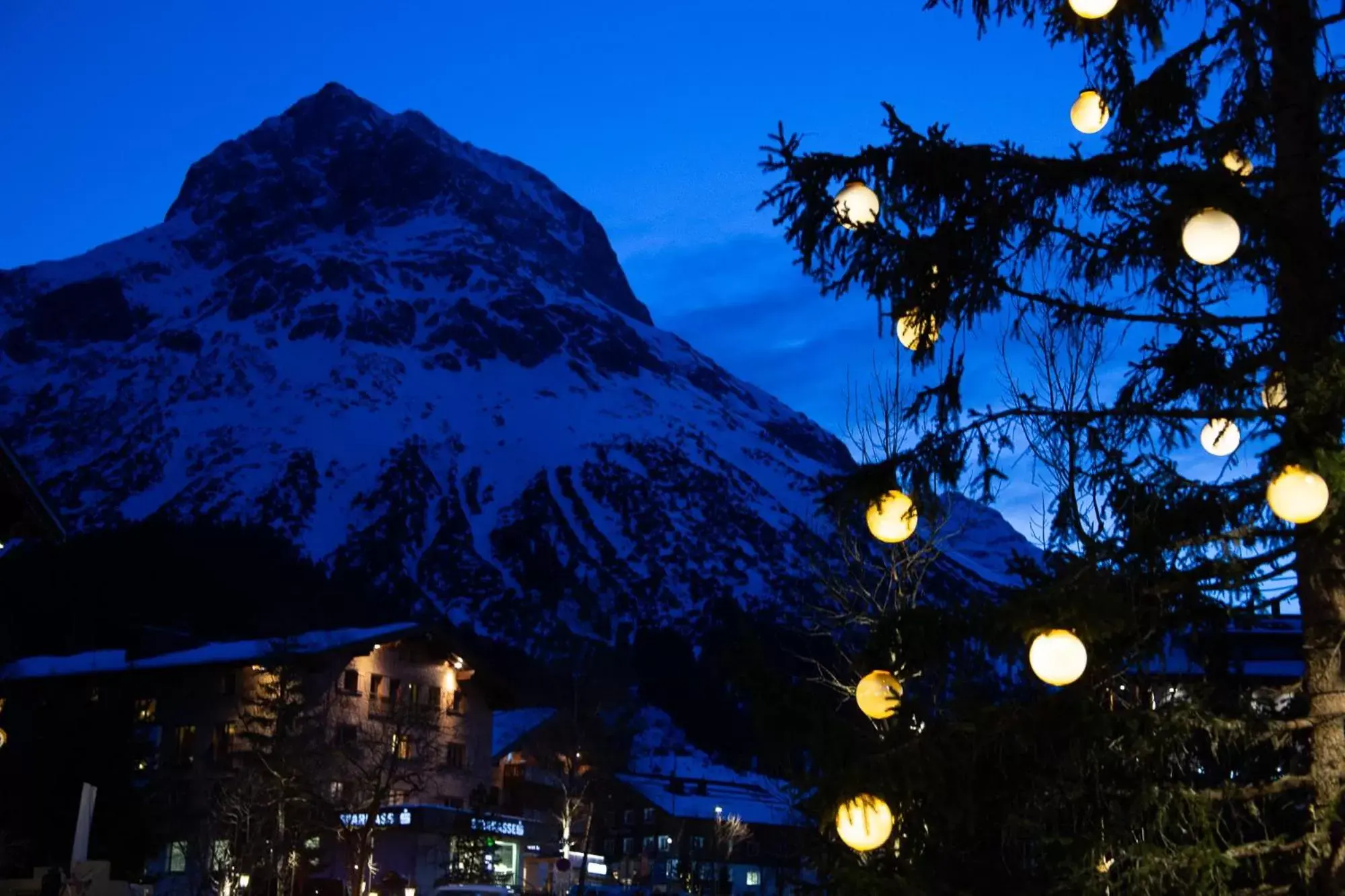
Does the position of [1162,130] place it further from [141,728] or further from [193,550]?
[193,550]

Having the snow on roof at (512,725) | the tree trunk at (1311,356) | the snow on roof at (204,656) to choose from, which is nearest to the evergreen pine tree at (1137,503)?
the tree trunk at (1311,356)

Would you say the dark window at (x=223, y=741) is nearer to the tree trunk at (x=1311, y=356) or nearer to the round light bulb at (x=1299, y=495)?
the tree trunk at (x=1311, y=356)

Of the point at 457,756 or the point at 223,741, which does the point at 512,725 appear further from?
the point at 223,741

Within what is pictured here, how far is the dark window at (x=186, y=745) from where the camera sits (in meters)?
56.2

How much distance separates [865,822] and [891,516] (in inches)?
64.1

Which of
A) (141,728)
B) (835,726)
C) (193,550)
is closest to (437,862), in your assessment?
(141,728)

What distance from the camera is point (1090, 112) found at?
26.3 feet

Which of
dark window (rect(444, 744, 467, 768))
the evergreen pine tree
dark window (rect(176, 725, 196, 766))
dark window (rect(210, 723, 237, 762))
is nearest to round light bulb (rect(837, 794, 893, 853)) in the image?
the evergreen pine tree

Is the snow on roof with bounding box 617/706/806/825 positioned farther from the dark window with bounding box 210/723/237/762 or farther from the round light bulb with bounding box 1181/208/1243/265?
the round light bulb with bounding box 1181/208/1243/265

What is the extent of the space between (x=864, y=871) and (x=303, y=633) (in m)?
54.5

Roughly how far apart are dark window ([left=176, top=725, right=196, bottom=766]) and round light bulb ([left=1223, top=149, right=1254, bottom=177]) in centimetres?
5476

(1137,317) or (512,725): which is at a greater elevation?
(512,725)

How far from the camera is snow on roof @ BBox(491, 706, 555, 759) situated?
2680 inches

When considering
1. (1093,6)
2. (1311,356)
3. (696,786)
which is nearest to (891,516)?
(1311,356)
